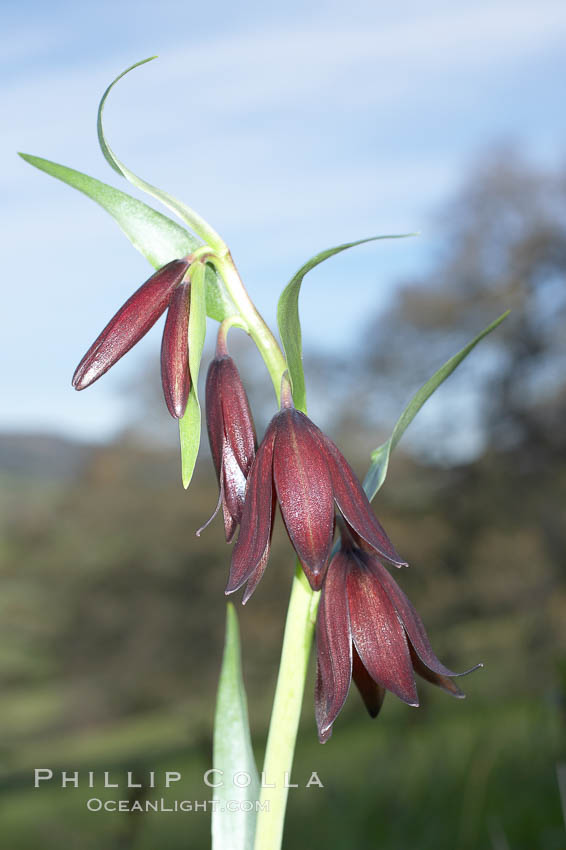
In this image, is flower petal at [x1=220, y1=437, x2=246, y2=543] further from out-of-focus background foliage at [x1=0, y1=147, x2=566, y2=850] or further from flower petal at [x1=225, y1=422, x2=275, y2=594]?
out-of-focus background foliage at [x1=0, y1=147, x2=566, y2=850]

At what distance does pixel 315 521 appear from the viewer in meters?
0.30

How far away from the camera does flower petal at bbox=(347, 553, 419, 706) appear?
0.32 meters

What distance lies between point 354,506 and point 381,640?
64 millimetres

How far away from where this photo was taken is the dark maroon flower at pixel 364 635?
32cm

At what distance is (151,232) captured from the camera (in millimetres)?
380

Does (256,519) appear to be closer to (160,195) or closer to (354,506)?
(354,506)

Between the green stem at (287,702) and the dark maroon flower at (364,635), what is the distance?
0.02m

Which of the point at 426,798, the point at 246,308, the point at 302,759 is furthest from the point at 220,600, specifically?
the point at 246,308

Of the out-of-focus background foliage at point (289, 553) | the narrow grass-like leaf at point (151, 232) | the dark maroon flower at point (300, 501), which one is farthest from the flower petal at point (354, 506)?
the out-of-focus background foliage at point (289, 553)

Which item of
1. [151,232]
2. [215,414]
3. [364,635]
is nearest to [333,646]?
[364,635]

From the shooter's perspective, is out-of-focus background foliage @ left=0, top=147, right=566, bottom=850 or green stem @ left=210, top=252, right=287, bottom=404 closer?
green stem @ left=210, top=252, right=287, bottom=404

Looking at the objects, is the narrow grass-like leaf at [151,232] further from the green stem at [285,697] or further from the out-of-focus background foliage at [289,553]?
the out-of-focus background foliage at [289,553]

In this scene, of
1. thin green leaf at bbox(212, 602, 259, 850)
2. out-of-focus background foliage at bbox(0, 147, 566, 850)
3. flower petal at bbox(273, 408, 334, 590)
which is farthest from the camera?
out-of-focus background foliage at bbox(0, 147, 566, 850)

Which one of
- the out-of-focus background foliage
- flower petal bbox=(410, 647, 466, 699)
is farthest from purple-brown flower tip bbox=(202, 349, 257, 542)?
the out-of-focus background foliage
